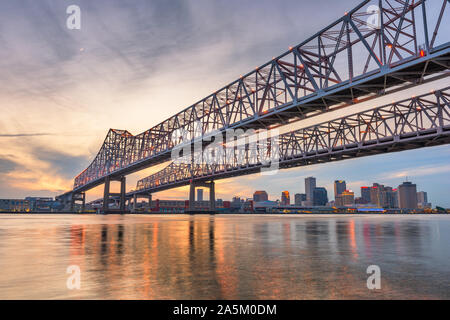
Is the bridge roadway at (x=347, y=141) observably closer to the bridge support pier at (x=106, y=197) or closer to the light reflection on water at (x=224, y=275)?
the bridge support pier at (x=106, y=197)

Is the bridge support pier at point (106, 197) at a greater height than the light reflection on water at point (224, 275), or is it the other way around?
the bridge support pier at point (106, 197)

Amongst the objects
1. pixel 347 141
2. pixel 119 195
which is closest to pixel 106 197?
pixel 119 195

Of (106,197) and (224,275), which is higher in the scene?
(106,197)

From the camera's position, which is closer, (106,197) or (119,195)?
(106,197)

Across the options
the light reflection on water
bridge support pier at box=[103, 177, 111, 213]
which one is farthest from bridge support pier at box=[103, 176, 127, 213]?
the light reflection on water

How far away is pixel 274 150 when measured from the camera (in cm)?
10906

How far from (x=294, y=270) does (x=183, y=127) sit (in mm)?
75329

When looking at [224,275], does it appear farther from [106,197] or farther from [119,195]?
[119,195]

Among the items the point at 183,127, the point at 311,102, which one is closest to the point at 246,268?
the point at 311,102

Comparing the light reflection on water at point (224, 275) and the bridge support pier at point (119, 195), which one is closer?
the light reflection on water at point (224, 275)

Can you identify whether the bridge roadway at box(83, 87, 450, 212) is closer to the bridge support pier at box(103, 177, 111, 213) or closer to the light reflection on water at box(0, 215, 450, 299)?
the bridge support pier at box(103, 177, 111, 213)

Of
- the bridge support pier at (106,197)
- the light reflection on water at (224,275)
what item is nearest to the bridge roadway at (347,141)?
the bridge support pier at (106,197)

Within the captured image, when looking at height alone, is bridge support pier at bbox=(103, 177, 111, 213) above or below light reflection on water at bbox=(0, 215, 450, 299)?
above
